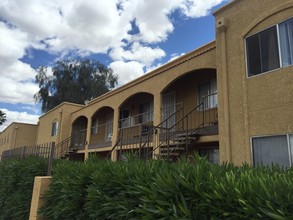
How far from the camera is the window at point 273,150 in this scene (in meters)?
7.48

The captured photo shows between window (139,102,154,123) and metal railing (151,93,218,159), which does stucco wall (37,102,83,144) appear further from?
metal railing (151,93,218,159)

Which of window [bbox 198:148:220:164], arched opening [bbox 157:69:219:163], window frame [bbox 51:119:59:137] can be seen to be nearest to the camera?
arched opening [bbox 157:69:219:163]

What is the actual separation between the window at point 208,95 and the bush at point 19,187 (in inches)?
309

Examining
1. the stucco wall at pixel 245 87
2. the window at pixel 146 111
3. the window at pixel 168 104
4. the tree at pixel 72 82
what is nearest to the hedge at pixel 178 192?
the stucco wall at pixel 245 87

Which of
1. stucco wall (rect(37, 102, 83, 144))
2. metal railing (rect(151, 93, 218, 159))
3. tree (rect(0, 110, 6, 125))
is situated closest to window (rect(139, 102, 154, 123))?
metal railing (rect(151, 93, 218, 159))

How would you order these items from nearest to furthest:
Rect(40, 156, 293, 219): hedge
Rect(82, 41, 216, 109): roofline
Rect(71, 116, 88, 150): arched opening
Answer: Rect(40, 156, 293, 219): hedge
Rect(82, 41, 216, 109): roofline
Rect(71, 116, 88, 150): arched opening

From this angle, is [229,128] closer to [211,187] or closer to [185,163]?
[185,163]

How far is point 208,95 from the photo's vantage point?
1288 centimetres

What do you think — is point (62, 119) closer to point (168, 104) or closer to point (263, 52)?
point (168, 104)

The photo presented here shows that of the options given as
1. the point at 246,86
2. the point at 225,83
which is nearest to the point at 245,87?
the point at 246,86

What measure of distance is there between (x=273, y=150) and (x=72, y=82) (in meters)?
40.1

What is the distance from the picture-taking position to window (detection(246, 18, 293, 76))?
7.98 meters

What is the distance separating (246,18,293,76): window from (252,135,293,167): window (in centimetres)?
204

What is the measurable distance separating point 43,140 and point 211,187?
99.7ft
